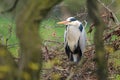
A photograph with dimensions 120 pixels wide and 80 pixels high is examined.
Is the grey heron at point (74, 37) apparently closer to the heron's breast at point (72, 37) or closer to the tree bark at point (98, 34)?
the heron's breast at point (72, 37)

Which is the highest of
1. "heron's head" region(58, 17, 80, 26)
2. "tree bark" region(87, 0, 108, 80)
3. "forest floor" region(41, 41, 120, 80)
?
"heron's head" region(58, 17, 80, 26)

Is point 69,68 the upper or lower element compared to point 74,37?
lower

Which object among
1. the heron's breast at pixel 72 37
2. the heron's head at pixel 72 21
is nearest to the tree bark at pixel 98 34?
the heron's head at pixel 72 21

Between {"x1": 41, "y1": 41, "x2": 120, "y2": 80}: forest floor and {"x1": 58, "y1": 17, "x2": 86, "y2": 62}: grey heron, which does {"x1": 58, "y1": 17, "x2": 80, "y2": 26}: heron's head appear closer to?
{"x1": 58, "y1": 17, "x2": 86, "y2": 62}: grey heron

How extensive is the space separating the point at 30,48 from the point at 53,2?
13.2 inches

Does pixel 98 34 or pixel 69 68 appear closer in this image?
pixel 98 34

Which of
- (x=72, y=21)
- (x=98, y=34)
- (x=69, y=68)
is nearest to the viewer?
(x=98, y=34)

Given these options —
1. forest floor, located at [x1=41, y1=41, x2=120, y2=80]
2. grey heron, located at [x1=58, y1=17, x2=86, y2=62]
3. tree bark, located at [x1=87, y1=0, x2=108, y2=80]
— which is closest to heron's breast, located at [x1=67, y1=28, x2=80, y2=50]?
grey heron, located at [x1=58, y1=17, x2=86, y2=62]

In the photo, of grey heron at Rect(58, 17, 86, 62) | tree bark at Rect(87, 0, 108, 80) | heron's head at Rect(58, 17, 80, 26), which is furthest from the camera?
grey heron at Rect(58, 17, 86, 62)

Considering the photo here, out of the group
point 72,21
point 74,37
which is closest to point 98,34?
point 72,21

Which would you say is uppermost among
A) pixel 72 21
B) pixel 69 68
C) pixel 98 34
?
pixel 72 21

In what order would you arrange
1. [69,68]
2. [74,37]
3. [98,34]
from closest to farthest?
1. [98,34]
2. [69,68]
3. [74,37]

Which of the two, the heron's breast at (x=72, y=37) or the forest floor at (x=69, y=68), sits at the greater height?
the heron's breast at (x=72, y=37)

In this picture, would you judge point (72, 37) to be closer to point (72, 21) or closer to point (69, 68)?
point (72, 21)
